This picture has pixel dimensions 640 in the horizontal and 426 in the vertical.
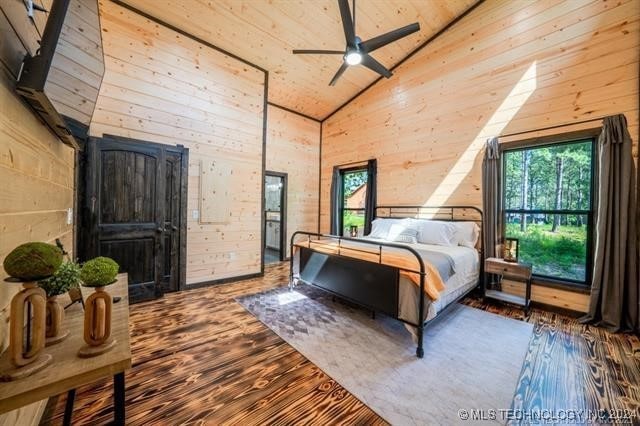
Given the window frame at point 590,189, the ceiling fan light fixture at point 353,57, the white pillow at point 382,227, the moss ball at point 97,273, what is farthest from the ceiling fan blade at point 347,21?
the moss ball at point 97,273

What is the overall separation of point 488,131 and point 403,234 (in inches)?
78.1

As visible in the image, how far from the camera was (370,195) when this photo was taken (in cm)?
526

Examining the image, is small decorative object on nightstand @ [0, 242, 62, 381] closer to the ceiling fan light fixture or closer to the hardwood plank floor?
the hardwood plank floor

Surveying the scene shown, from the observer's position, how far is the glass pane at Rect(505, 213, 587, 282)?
10.5ft

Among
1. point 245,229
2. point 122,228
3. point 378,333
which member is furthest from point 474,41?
point 122,228

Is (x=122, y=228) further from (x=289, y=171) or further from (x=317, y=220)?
(x=317, y=220)

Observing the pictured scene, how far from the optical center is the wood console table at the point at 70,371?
70 centimetres

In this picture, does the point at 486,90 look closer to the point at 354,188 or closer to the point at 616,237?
the point at 616,237

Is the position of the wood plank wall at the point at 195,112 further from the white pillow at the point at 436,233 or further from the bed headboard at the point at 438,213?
the white pillow at the point at 436,233

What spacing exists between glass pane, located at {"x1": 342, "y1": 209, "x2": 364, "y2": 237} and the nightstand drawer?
8.13ft

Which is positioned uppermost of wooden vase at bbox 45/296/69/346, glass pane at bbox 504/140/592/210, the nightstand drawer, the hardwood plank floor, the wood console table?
glass pane at bbox 504/140/592/210

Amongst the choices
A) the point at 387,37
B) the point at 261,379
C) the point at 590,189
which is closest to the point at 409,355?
the point at 261,379

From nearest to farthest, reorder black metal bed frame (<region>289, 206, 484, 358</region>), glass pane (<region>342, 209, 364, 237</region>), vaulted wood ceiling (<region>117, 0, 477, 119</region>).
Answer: black metal bed frame (<region>289, 206, 484, 358</region>) → vaulted wood ceiling (<region>117, 0, 477, 119</region>) → glass pane (<region>342, 209, 364, 237</region>)

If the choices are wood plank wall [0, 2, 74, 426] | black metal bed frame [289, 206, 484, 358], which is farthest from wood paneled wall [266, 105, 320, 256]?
wood plank wall [0, 2, 74, 426]
